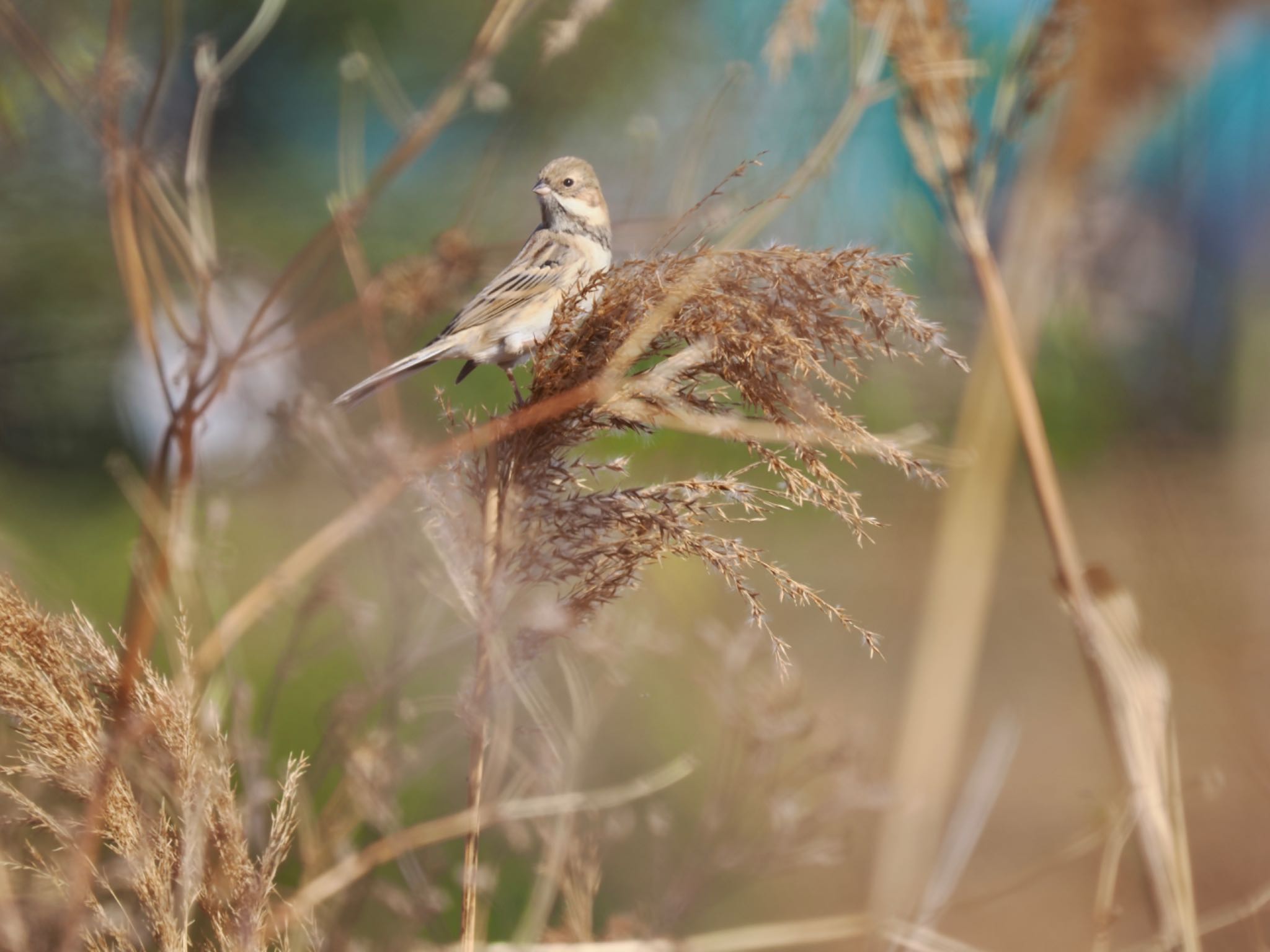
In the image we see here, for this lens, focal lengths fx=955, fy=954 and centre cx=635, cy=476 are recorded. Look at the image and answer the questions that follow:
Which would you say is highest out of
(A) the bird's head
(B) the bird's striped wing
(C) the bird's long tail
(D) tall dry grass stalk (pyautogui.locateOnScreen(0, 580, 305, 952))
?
(A) the bird's head

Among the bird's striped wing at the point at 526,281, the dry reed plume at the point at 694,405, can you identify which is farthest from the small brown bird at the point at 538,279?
the dry reed plume at the point at 694,405

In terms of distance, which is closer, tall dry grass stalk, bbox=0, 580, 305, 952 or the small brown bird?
tall dry grass stalk, bbox=0, 580, 305, 952

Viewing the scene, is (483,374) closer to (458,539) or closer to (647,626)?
(647,626)

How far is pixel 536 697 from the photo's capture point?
40.4 inches

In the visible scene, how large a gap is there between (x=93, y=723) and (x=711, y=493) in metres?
0.54

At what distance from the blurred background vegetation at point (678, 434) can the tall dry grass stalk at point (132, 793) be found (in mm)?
79

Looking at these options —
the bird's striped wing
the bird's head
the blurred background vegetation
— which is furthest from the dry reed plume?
the bird's head

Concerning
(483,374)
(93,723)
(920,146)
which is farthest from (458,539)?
(483,374)

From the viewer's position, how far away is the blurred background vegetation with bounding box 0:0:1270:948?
1.06 meters

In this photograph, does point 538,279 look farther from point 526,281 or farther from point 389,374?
point 389,374

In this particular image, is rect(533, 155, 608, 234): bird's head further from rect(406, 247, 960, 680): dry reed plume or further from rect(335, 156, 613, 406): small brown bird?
rect(406, 247, 960, 680): dry reed plume

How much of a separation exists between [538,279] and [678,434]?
1575 mm

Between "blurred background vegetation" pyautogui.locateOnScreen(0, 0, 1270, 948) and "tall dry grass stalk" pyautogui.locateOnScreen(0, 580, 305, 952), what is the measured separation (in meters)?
0.08

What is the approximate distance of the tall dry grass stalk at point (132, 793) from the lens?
746 millimetres
